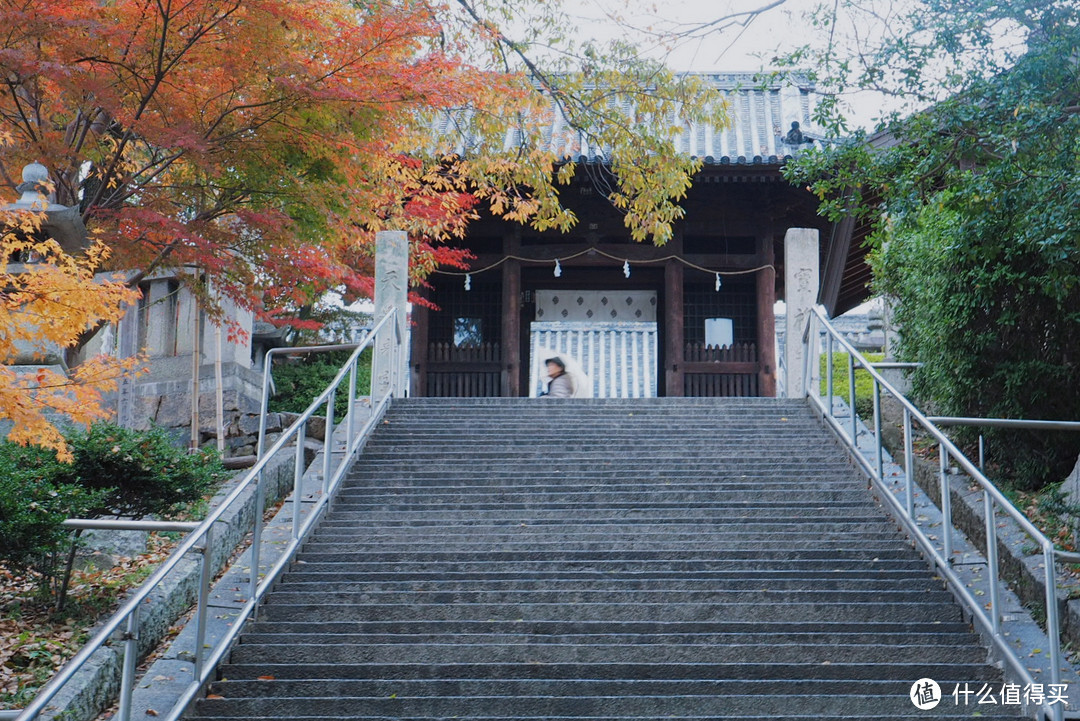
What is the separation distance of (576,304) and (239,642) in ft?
33.5

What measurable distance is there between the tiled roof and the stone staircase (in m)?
5.06

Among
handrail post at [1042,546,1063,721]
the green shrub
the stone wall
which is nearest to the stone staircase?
handrail post at [1042,546,1063,721]

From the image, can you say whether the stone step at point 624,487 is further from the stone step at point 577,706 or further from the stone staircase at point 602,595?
the stone step at point 577,706

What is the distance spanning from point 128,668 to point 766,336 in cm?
1092

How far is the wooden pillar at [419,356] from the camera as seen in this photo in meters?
14.0

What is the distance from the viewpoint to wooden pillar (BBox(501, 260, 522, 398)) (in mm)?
13633

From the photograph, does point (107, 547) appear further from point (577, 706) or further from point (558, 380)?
point (558, 380)

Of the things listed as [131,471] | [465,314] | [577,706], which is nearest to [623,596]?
[577,706]

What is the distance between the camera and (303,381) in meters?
15.3

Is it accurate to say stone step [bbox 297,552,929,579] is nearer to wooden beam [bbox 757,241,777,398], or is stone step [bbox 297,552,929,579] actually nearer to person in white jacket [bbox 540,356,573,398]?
person in white jacket [bbox 540,356,573,398]

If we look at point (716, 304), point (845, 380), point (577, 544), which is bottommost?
point (577, 544)

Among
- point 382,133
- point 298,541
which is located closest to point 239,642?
point 298,541

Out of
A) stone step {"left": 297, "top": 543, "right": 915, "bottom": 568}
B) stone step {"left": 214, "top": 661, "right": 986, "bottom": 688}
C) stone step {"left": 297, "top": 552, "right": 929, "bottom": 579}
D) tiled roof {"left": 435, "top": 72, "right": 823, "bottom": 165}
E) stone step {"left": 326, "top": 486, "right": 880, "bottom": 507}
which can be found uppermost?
tiled roof {"left": 435, "top": 72, "right": 823, "bottom": 165}

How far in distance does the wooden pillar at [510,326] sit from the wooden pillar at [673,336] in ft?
6.45
